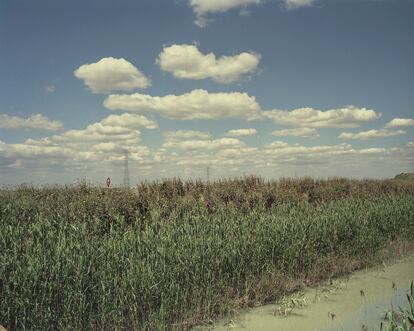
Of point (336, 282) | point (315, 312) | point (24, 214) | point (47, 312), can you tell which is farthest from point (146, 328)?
point (24, 214)

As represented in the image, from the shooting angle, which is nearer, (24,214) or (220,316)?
(220,316)

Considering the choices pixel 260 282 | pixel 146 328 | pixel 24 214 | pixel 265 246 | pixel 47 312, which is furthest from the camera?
pixel 24 214

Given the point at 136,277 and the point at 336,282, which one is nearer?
the point at 136,277

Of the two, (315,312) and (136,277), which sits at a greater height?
(136,277)

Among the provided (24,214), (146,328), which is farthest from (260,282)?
(24,214)

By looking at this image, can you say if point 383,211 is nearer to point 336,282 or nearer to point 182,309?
point 336,282

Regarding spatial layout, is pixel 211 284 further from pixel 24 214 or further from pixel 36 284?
pixel 24 214

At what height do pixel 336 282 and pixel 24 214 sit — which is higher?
pixel 24 214

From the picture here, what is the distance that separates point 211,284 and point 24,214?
8196mm

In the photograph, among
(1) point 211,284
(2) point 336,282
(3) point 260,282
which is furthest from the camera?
(2) point 336,282

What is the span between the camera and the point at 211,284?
747 centimetres

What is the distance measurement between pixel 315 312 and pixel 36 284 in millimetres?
4556

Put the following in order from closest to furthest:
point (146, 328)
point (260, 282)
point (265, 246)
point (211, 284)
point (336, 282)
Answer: point (146, 328) < point (211, 284) < point (260, 282) < point (265, 246) < point (336, 282)

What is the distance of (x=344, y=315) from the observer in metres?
7.67
